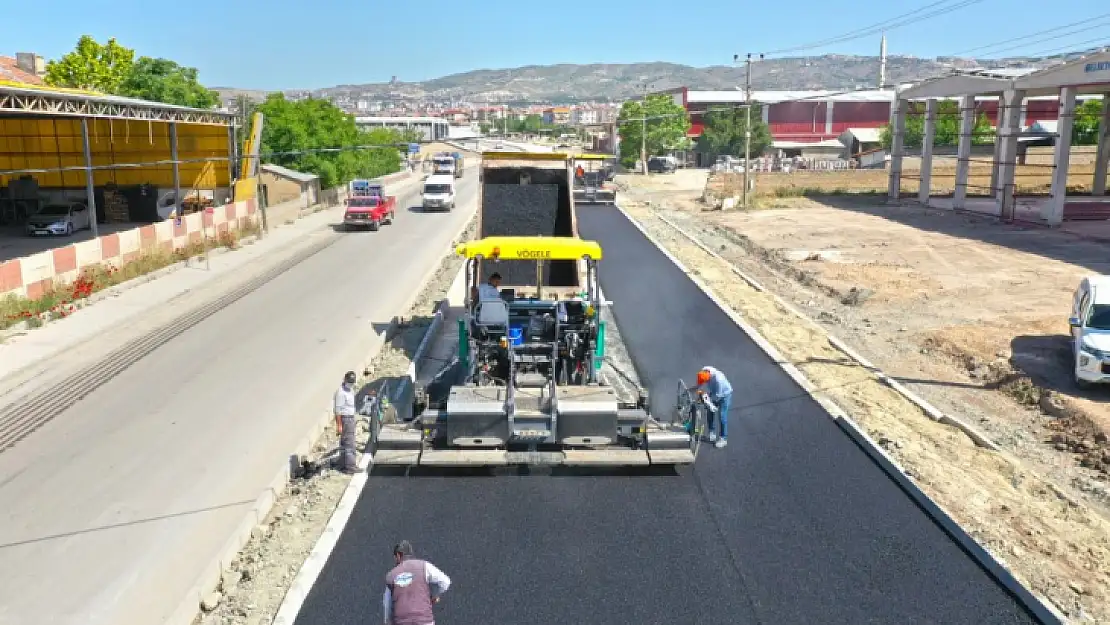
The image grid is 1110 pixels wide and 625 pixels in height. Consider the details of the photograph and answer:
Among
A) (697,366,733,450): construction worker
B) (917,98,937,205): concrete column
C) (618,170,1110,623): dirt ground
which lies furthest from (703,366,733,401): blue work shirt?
(917,98,937,205): concrete column

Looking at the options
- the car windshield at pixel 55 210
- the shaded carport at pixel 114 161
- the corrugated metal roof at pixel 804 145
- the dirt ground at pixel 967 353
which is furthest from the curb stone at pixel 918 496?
the corrugated metal roof at pixel 804 145

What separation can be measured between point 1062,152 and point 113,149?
4417 cm

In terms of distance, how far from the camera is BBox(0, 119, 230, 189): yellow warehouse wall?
4150 centimetres

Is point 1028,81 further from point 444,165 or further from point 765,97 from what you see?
point 765,97

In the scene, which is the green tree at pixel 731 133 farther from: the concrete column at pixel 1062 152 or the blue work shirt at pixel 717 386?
the blue work shirt at pixel 717 386

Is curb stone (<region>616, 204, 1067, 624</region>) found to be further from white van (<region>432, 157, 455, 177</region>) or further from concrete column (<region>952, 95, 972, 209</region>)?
white van (<region>432, 157, 455, 177</region>)

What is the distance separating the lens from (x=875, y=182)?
6831 cm

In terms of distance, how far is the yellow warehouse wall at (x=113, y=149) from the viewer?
41.5m

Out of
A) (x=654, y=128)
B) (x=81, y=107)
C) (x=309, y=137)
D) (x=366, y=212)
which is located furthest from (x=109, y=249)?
(x=654, y=128)

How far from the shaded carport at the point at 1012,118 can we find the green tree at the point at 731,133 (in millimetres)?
41959

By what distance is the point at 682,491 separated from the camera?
11656mm

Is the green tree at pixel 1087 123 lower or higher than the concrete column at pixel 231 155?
higher

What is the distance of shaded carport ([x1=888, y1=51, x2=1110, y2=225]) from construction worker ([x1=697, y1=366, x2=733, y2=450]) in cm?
3203

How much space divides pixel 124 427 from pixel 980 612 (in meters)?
12.4
